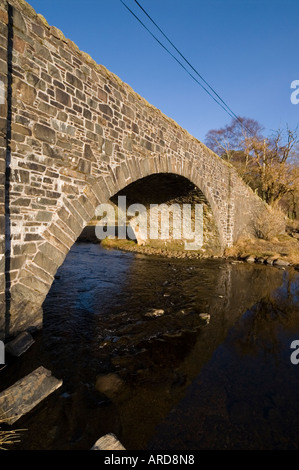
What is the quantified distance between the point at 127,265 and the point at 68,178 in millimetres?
7167

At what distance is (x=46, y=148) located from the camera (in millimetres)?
4242

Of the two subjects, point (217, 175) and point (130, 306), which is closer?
point (130, 306)

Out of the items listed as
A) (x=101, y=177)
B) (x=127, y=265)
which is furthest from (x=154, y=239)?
(x=101, y=177)

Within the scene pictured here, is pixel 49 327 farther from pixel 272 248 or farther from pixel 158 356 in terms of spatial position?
pixel 272 248

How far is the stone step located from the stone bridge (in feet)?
3.87

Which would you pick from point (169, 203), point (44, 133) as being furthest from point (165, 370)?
point (169, 203)

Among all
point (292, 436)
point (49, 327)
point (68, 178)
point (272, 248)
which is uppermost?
point (68, 178)

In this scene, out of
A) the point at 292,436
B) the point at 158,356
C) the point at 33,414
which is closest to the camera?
the point at 292,436

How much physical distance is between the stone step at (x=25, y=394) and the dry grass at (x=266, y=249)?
11984mm

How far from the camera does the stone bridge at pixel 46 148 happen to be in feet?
12.1

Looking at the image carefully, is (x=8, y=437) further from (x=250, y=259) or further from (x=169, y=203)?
(x=250, y=259)

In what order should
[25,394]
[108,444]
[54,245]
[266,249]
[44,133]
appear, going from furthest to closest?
[266,249] < [54,245] < [44,133] < [25,394] < [108,444]

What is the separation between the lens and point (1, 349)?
139 inches

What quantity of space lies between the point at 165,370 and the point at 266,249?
12124 mm
